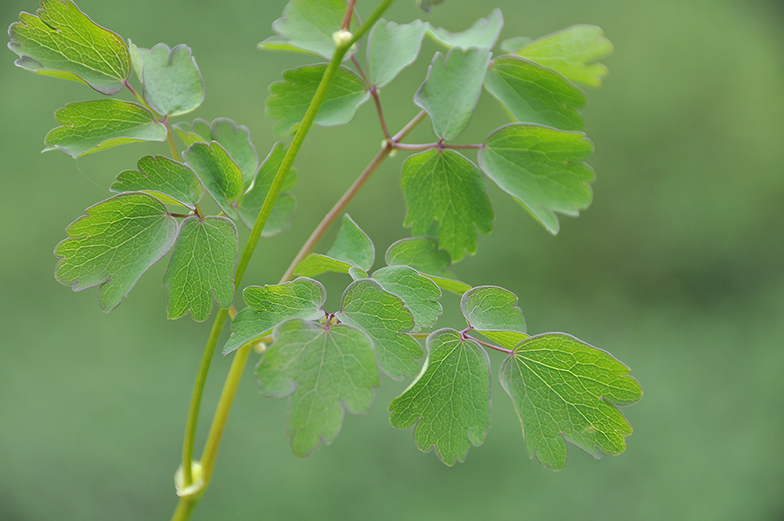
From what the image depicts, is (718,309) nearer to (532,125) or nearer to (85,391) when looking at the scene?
(532,125)

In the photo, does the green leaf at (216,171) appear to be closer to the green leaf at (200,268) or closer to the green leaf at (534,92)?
the green leaf at (200,268)

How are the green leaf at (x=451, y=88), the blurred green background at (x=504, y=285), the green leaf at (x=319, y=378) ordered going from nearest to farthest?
the green leaf at (x=319, y=378) < the green leaf at (x=451, y=88) < the blurred green background at (x=504, y=285)

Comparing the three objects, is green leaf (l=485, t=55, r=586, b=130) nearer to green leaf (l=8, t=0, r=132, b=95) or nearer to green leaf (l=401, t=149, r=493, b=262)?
green leaf (l=401, t=149, r=493, b=262)

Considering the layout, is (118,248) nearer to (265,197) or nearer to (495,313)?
(265,197)

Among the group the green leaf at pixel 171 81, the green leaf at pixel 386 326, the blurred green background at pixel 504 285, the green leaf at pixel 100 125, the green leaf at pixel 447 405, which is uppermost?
the green leaf at pixel 171 81

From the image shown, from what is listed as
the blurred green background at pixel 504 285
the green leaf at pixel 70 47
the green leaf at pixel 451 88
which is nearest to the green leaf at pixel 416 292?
the green leaf at pixel 451 88

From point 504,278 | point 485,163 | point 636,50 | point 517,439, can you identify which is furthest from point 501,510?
point 636,50

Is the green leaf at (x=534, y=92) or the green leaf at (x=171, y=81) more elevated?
the green leaf at (x=534, y=92)
